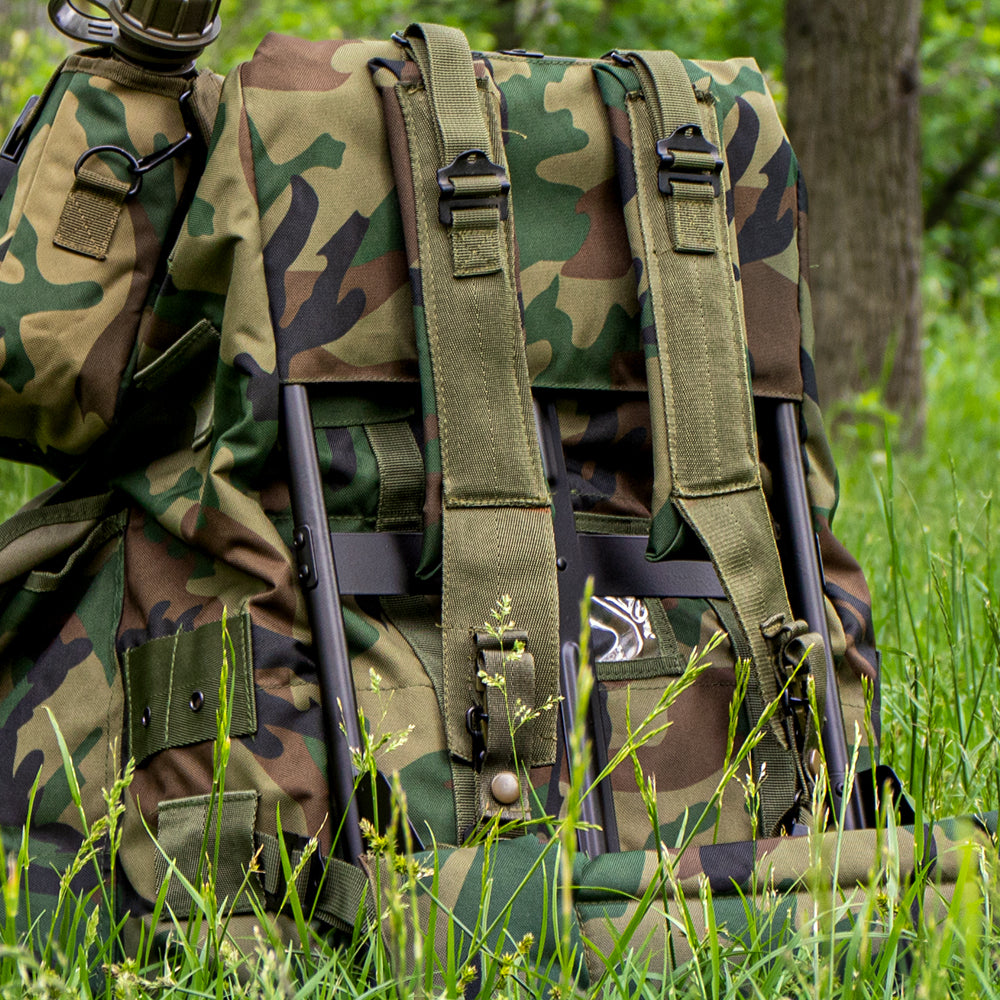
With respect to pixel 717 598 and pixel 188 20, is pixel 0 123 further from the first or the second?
pixel 717 598

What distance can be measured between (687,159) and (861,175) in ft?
9.55

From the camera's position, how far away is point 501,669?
146 centimetres

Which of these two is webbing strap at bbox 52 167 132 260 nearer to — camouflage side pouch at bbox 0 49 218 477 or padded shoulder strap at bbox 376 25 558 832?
camouflage side pouch at bbox 0 49 218 477

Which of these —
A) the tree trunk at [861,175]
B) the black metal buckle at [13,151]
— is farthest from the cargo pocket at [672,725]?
the tree trunk at [861,175]

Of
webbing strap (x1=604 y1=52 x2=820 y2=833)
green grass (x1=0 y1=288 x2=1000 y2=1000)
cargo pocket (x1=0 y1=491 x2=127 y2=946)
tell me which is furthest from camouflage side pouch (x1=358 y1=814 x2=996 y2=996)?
cargo pocket (x1=0 y1=491 x2=127 y2=946)

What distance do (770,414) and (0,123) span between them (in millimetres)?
3435

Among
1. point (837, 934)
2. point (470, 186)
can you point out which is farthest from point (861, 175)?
point (837, 934)

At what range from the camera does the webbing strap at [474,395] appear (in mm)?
1485

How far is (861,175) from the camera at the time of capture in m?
4.25

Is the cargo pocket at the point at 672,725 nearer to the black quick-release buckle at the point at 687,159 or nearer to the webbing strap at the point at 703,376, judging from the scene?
the webbing strap at the point at 703,376

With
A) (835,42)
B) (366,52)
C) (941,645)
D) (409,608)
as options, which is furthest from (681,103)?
(835,42)

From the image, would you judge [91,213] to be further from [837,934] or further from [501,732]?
[837,934]

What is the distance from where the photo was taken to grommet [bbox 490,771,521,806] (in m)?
1.45

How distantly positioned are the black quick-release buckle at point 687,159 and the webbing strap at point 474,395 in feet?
0.78
